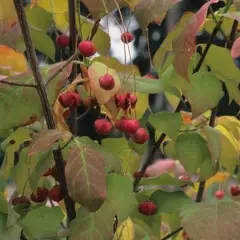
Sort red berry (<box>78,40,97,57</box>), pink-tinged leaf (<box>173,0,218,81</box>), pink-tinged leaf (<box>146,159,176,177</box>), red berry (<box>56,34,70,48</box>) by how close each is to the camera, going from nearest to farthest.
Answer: pink-tinged leaf (<box>173,0,218,81</box>)
red berry (<box>78,40,97,57</box>)
red berry (<box>56,34,70,48</box>)
pink-tinged leaf (<box>146,159,176,177</box>)

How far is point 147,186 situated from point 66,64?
0.88ft

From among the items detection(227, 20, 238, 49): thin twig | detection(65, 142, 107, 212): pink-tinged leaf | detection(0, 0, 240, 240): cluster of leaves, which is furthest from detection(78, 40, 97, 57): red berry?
detection(227, 20, 238, 49): thin twig

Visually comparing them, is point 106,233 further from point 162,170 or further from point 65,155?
point 162,170

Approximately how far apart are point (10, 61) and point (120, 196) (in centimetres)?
23

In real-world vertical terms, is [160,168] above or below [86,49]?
below

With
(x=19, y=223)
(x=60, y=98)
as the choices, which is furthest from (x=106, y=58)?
(x=19, y=223)

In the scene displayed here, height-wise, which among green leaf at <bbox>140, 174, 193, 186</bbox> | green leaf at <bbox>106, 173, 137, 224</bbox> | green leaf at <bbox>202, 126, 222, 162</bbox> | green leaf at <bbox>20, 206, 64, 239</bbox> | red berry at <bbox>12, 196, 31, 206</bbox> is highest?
green leaf at <bbox>202, 126, 222, 162</bbox>

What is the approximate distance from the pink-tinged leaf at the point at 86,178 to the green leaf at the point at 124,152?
0.18 metres

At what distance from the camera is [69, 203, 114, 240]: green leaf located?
627 mm

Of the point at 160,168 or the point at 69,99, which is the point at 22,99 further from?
the point at 160,168

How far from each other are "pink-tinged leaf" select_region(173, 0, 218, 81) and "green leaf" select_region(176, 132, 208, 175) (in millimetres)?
156

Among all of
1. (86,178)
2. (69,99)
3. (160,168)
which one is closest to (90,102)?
(69,99)

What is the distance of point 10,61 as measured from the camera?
0.76 metres

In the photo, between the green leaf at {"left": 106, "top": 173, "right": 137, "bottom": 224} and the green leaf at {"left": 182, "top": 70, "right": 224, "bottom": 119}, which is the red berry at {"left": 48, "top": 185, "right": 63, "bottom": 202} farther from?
the green leaf at {"left": 182, "top": 70, "right": 224, "bottom": 119}
